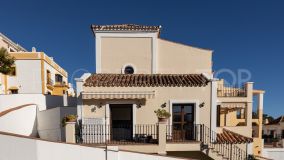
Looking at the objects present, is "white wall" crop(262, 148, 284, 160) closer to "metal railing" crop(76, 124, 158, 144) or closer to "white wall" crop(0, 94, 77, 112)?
"metal railing" crop(76, 124, 158, 144)

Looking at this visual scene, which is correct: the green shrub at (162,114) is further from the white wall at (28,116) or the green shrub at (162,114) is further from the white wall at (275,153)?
the white wall at (275,153)

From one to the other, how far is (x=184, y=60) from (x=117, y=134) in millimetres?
10331

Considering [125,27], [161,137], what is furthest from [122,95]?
[125,27]

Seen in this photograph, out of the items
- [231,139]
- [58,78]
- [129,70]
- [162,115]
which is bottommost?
[231,139]

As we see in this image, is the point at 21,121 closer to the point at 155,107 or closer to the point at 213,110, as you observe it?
the point at 155,107

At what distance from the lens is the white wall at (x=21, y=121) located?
42.1ft

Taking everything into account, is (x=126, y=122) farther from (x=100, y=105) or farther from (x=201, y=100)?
(x=201, y=100)

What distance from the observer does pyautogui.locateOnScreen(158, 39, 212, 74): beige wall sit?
1997cm

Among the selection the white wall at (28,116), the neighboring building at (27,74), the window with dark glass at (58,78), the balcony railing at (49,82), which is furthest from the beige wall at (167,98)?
the window with dark glass at (58,78)

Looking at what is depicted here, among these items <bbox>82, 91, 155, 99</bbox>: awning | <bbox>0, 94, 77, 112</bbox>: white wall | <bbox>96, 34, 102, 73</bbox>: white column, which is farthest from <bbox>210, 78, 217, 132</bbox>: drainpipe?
<bbox>0, 94, 77, 112</bbox>: white wall

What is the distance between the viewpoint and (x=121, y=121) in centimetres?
1606

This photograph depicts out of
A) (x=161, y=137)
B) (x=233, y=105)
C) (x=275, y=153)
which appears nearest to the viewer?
(x=161, y=137)

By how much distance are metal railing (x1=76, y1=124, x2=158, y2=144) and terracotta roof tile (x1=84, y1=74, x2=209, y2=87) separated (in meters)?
3.36

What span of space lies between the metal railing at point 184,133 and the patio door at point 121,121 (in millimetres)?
3201
